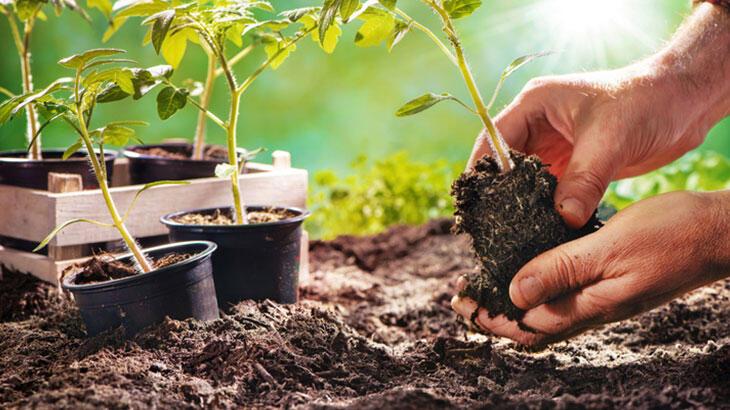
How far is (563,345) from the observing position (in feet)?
6.63

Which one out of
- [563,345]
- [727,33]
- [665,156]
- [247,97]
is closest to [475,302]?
[563,345]

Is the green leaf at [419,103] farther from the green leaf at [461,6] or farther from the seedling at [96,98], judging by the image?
the seedling at [96,98]

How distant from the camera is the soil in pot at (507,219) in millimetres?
1714

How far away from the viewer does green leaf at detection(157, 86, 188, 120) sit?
1.87m

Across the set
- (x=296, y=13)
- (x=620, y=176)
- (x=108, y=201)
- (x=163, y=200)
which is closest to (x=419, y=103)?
(x=296, y=13)

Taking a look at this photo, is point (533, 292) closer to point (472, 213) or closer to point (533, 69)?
point (472, 213)

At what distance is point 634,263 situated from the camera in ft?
5.32

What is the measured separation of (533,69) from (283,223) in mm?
3289

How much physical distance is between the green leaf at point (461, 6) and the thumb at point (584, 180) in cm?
41

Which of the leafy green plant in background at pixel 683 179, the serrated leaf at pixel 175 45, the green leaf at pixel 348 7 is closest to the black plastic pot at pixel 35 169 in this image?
the serrated leaf at pixel 175 45

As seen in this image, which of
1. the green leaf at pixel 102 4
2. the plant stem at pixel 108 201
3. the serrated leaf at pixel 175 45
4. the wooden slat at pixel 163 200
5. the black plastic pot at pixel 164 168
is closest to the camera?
the plant stem at pixel 108 201

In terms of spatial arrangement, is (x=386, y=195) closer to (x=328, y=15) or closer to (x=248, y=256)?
(x=248, y=256)

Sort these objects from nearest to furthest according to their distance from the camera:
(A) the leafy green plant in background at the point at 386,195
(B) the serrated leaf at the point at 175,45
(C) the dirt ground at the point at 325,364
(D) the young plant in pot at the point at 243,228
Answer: (C) the dirt ground at the point at 325,364, (D) the young plant in pot at the point at 243,228, (B) the serrated leaf at the point at 175,45, (A) the leafy green plant in background at the point at 386,195

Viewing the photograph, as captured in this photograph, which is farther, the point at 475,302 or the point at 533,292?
the point at 475,302
